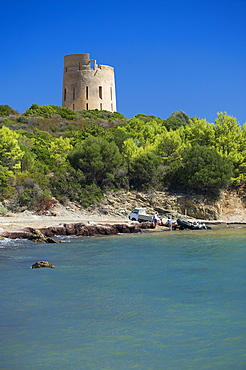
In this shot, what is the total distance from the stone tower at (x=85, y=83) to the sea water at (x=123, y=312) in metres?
61.1

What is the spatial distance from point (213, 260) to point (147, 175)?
2411cm

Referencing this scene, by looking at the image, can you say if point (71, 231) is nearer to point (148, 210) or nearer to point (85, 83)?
point (148, 210)

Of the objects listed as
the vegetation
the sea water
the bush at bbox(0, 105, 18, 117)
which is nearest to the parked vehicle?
the vegetation

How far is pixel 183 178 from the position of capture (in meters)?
42.5

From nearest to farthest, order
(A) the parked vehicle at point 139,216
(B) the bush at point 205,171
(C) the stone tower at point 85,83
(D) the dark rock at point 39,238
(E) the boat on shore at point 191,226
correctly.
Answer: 1. (D) the dark rock at point 39,238
2. (E) the boat on shore at point 191,226
3. (A) the parked vehicle at point 139,216
4. (B) the bush at point 205,171
5. (C) the stone tower at point 85,83

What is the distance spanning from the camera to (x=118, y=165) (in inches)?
1682

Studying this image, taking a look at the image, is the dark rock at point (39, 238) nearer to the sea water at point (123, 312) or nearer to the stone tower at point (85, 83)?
the sea water at point (123, 312)

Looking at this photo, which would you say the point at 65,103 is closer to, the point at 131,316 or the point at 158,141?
the point at 158,141

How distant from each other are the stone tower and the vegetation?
3047cm

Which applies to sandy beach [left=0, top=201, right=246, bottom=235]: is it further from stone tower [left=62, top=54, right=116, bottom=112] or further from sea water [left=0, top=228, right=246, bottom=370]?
stone tower [left=62, top=54, right=116, bottom=112]

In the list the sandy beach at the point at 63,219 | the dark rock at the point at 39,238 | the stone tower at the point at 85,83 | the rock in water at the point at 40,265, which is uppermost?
the stone tower at the point at 85,83

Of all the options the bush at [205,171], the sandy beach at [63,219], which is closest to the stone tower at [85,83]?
the bush at [205,171]

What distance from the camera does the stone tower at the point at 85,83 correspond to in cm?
7831

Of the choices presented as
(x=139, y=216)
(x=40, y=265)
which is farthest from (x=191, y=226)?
(x=40, y=265)
